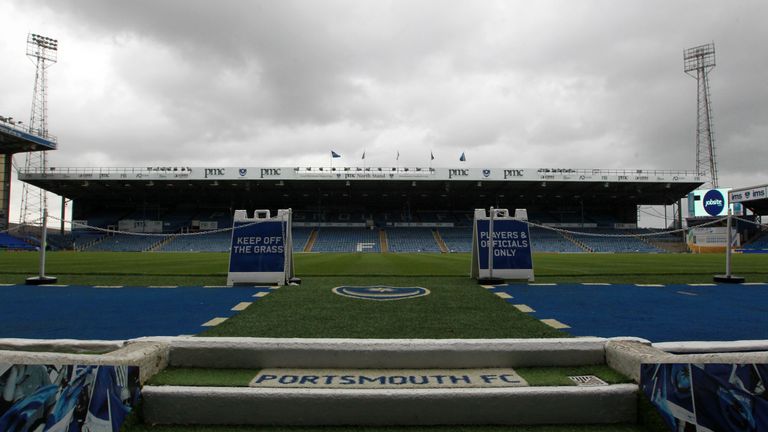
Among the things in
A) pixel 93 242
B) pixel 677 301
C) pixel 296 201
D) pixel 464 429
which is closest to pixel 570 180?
pixel 296 201

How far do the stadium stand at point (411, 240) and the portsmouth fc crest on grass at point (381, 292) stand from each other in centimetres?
3305

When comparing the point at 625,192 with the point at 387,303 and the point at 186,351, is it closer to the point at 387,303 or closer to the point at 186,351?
the point at 387,303

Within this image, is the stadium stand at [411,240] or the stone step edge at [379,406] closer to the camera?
the stone step edge at [379,406]

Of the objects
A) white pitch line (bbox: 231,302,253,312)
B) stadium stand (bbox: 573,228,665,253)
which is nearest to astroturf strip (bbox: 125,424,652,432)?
white pitch line (bbox: 231,302,253,312)

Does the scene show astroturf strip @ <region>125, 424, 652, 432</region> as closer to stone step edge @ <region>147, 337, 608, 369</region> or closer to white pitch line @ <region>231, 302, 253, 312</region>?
stone step edge @ <region>147, 337, 608, 369</region>

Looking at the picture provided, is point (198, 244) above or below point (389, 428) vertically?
below

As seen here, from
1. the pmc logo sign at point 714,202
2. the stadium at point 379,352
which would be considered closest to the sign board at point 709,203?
the pmc logo sign at point 714,202

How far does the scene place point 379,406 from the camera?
250cm

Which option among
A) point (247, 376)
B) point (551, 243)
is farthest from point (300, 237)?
point (247, 376)

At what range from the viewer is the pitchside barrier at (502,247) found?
880cm

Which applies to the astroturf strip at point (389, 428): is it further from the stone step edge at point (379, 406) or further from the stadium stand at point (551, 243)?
the stadium stand at point (551, 243)

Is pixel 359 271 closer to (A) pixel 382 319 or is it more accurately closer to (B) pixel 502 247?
(B) pixel 502 247

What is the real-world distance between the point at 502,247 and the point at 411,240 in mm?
35937

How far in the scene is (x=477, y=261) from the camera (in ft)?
29.7
